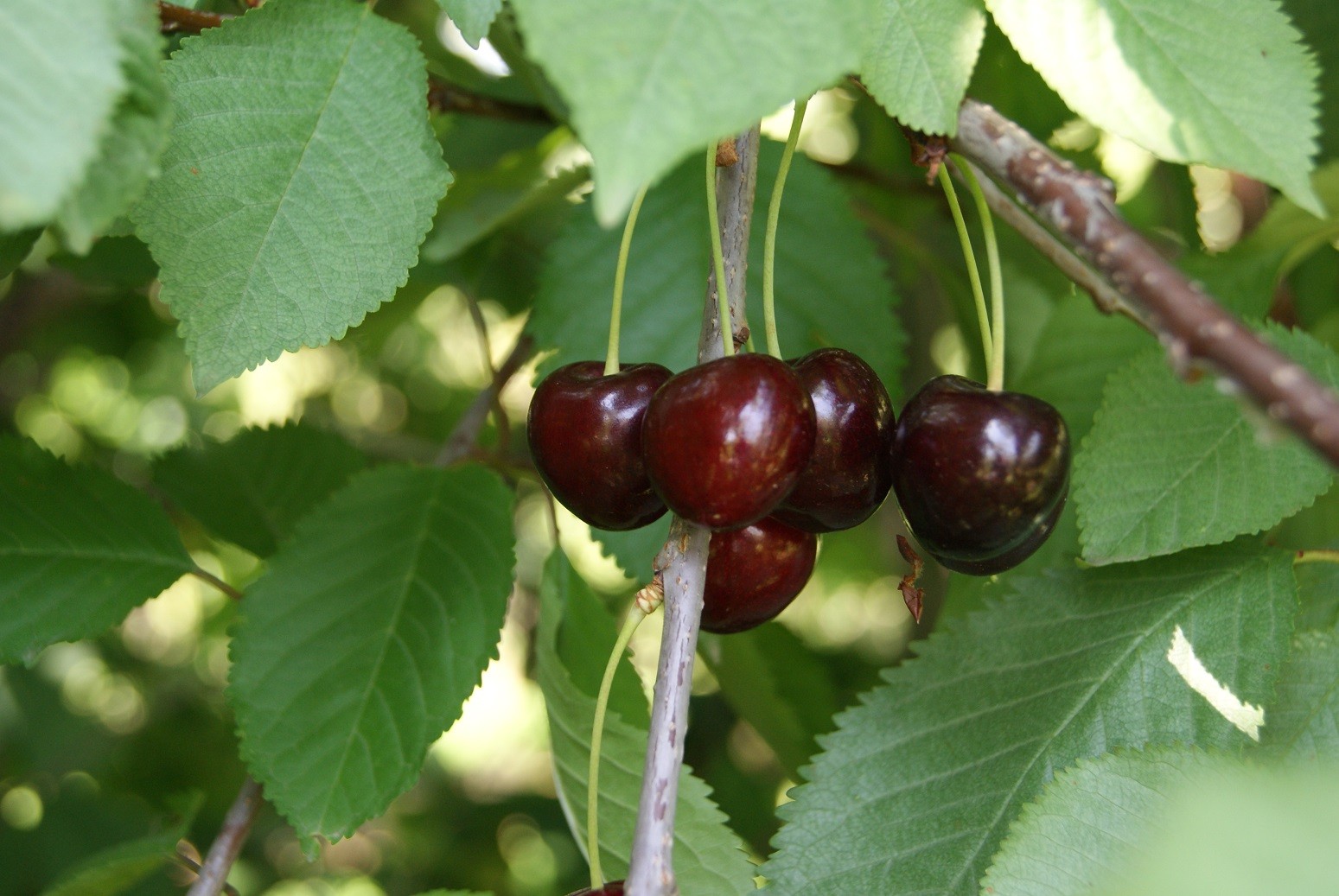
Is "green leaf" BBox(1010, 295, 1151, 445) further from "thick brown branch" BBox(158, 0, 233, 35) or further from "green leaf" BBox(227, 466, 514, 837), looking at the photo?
"thick brown branch" BBox(158, 0, 233, 35)

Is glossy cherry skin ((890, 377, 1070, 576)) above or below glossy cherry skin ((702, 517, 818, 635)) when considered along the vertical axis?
above

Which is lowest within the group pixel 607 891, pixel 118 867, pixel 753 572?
pixel 118 867

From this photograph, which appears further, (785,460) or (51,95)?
(785,460)

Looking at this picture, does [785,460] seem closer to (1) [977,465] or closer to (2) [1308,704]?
(1) [977,465]

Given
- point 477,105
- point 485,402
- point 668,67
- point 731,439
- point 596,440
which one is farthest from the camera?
point 485,402

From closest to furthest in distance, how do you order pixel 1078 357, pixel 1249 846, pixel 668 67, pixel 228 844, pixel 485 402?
pixel 1249 846 → pixel 668 67 → pixel 228 844 → pixel 1078 357 → pixel 485 402

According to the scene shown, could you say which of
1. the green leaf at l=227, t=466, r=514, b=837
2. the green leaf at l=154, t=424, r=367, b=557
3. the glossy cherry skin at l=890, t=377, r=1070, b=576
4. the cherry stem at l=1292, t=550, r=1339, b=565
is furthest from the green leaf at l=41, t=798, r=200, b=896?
the cherry stem at l=1292, t=550, r=1339, b=565

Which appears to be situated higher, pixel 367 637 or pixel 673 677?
pixel 673 677

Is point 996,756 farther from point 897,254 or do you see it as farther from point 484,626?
point 897,254

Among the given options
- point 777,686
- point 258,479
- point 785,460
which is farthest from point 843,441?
point 258,479
